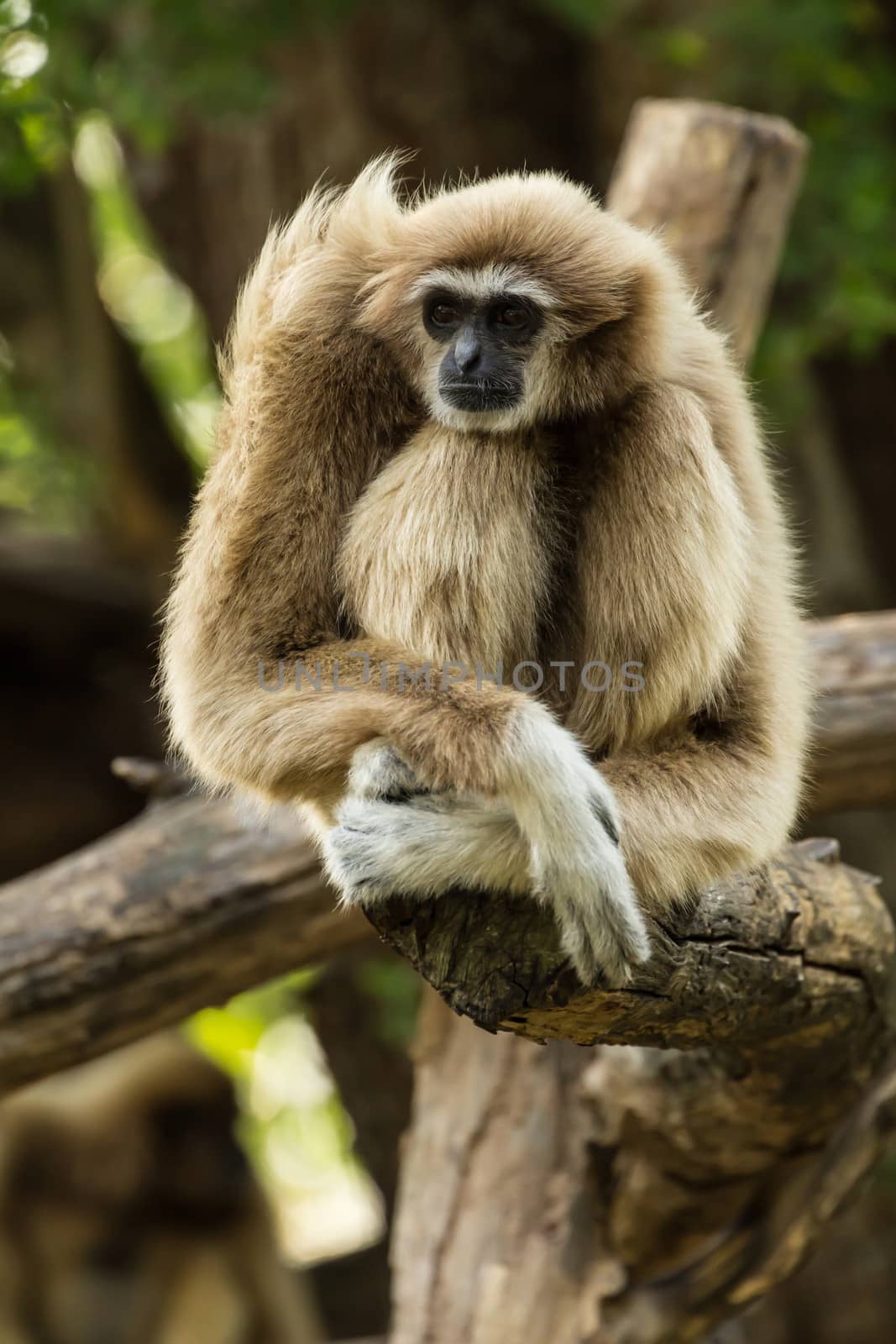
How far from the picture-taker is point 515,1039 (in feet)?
15.5

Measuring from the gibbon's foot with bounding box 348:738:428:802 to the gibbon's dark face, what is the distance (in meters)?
0.78

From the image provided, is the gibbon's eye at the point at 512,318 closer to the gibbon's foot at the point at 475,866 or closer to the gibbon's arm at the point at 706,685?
the gibbon's arm at the point at 706,685

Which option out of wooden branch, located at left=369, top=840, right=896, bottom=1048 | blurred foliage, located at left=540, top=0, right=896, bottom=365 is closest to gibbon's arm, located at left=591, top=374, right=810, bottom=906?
wooden branch, located at left=369, top=840, right=896, bottom=1048

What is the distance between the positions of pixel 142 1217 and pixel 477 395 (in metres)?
6.67

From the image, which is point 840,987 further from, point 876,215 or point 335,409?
point 876,215

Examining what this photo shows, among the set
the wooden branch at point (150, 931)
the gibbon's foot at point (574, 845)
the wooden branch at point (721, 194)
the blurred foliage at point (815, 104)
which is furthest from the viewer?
the blurred foliage at point (815, 104)

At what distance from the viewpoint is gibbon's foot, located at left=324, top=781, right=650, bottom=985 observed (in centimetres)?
273

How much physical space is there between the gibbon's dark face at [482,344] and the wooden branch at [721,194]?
2.47 meters

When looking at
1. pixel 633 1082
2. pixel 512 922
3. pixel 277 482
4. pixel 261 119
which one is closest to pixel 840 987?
pixel 633 1082

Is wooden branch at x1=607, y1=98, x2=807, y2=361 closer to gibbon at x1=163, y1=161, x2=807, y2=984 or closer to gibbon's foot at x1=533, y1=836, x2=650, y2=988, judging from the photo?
gibbon at x1=163, y1=161, x2=807, y2=984

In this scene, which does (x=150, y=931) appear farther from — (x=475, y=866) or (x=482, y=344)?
(x=482, y=344)

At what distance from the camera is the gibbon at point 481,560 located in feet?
9.36

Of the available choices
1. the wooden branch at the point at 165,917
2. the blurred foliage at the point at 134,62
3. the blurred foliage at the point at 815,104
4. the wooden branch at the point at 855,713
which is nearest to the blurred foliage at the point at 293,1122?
the wooden branch at the point at 165,917

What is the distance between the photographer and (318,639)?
10.2 feet
